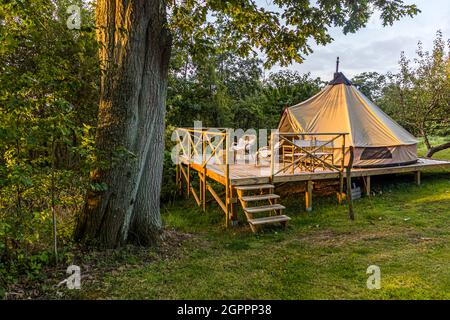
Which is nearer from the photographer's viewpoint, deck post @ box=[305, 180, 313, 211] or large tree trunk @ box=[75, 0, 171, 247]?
large tree trunk @ box=[75, 0, 171, 247]

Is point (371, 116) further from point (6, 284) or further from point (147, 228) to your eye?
point (6, 284)

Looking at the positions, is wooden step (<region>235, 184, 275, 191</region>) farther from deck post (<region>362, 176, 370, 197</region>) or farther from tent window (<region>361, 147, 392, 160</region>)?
tent window (<region>361, 147, 392, 160</region>)

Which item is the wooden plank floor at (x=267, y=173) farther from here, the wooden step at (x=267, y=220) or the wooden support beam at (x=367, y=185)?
the wooden step at (x=267, y=220)

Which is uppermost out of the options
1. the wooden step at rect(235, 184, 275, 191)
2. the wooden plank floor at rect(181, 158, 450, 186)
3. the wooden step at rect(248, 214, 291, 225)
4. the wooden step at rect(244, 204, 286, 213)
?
the wooden plank floor at rect(181, 158, 450, 186)

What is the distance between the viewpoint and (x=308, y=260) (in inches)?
152

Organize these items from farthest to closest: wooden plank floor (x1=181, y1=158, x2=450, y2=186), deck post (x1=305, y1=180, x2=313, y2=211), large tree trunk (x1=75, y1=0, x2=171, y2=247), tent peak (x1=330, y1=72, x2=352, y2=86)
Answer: tent peak (x1=330, y1=72, x2=352, y2=86) → deck post (x1=305, y1=180, x2=313, y2=211) → wooden plank floor (x1=181, y1=158, x2=450, y2=186) → large tree trunk (x1=75, y1=0, x2=171, y2=247)

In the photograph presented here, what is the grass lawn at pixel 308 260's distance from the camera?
297 centimetres

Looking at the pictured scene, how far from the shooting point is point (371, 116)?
828cm

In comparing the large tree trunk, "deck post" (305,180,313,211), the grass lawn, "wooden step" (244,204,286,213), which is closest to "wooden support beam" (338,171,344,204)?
the grass lawn

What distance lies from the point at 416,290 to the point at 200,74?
11296 millimetres

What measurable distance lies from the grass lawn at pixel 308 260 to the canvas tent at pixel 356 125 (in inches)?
64.5

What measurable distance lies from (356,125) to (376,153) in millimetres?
919

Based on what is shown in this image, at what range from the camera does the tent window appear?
25.1 feet
